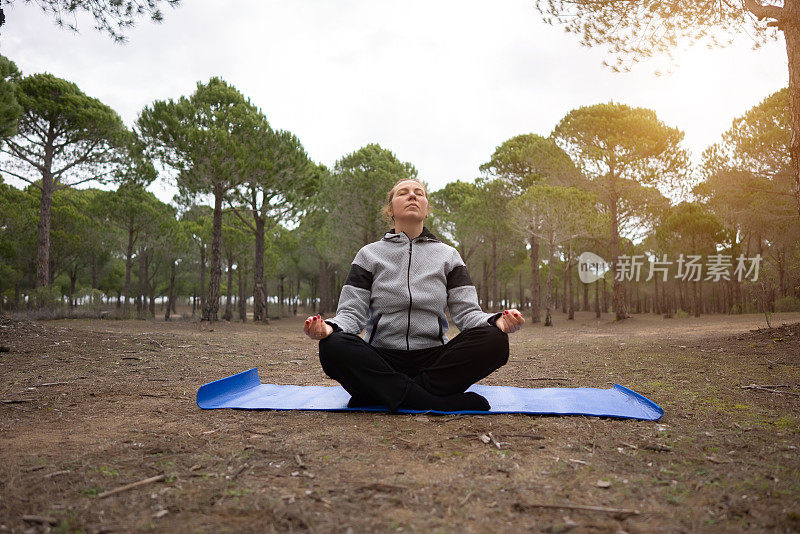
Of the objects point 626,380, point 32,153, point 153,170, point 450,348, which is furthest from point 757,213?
point 32,153

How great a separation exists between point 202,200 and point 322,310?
10.3 m

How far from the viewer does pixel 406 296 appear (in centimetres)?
267

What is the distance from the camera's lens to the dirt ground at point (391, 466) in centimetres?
127

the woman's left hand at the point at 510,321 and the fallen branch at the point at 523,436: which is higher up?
the woman's left hand at the point at 510,321

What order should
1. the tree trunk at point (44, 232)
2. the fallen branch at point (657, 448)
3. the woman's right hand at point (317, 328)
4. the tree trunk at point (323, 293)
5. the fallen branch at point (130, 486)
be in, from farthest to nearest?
the tree trunk at point (323, 293)
the tree trunk at point (44, 232)
the woman's right hand at point (317, 328)
the fallen branch at point (657, 448)
the fallen branch at point (130, 486)

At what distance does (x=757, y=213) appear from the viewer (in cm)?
1508

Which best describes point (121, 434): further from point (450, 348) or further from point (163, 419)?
point (450, 348)

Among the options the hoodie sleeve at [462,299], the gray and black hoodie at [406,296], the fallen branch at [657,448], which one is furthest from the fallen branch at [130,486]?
the fallen branch at [657,448]

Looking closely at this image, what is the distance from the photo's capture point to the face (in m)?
2.83

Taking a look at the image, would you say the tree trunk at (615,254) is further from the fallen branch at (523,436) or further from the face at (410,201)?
the fallen branch at (523,436)

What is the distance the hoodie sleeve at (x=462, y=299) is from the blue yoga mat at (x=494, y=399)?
1.66 ft

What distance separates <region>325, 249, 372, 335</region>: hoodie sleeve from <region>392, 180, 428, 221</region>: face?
36cm

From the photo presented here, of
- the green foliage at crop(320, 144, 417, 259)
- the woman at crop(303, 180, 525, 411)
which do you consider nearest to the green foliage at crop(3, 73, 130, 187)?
the green foliage at crop(320, 144, 417, 259)

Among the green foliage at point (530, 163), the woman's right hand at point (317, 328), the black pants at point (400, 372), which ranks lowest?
the black pants at point (400, 372)
